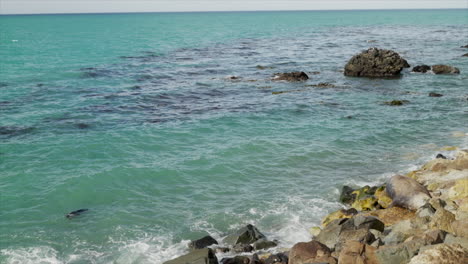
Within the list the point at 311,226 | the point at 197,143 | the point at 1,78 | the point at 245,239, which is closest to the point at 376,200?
the point at 311,226

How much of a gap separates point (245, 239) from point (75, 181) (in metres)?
9.75

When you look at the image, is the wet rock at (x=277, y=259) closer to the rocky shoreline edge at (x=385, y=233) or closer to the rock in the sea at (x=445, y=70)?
the rocky shoreline edge at (x=385, y=233)

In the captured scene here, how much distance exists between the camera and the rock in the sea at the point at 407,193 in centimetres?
1675

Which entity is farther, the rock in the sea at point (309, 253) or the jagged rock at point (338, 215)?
the jagged rock at point (338, 215)

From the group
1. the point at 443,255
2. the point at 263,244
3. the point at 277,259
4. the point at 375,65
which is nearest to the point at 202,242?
the point at 263,244

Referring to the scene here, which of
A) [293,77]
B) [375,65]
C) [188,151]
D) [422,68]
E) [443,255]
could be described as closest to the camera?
[443,255]

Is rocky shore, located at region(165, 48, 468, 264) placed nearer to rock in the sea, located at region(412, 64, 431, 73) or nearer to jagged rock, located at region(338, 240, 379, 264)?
jagged rock, located at region(338, 240, 379, 264)

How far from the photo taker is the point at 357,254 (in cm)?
1176

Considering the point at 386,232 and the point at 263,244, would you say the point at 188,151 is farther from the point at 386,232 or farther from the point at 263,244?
the point at 386,232

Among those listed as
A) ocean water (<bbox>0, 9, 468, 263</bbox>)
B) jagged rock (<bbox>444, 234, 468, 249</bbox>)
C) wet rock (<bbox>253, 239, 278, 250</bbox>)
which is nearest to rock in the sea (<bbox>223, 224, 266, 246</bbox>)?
wet rock (<bbox>253, 239, 278, 250</bbox>)

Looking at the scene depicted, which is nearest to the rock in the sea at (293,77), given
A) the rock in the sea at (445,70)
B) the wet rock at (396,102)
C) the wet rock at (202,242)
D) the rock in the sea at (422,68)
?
the wet rock at (396,102)

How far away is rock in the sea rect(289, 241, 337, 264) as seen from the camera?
12761 mm

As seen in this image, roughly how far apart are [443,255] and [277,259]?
17.5 feet

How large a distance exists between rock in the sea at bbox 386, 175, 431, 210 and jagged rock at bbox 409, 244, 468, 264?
679cm
